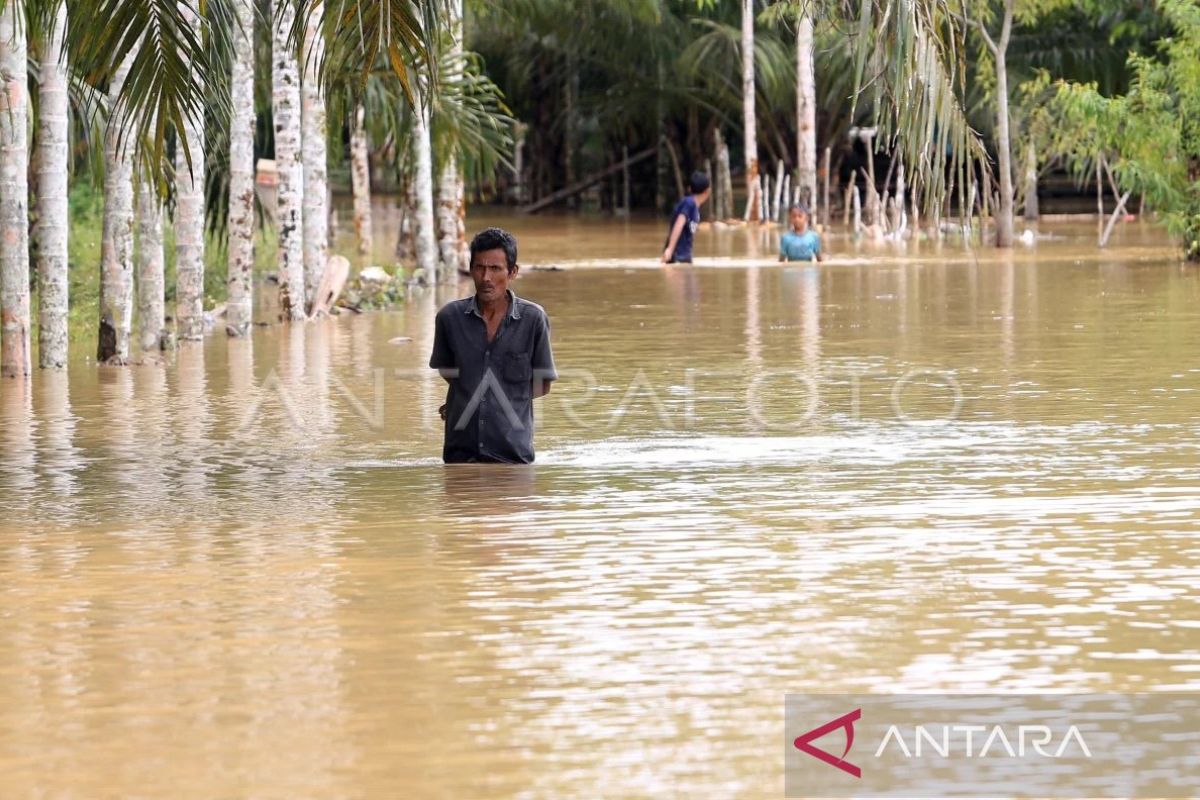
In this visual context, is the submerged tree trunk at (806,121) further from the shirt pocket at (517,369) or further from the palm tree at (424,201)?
the shirt pocket at (517,369)

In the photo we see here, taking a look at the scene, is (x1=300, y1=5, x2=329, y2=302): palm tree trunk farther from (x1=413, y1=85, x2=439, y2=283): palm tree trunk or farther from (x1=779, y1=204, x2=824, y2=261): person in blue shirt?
(x1=779, y1=204, x2=824, y2=261): person in blue shirt

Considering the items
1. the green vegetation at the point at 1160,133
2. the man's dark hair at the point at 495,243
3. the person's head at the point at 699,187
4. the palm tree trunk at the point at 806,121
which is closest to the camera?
the man's dark hair at the point at 495,243

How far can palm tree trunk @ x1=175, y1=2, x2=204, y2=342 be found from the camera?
15.8 meters

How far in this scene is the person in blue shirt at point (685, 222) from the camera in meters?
25.9

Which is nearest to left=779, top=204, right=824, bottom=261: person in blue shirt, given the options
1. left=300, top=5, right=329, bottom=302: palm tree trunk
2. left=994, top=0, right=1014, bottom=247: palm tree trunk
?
left=994, top=0, right=1014, bottom=247: palm tree trunk

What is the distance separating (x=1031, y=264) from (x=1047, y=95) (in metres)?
16.8

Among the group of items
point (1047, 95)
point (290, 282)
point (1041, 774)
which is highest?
point (1047, 95)

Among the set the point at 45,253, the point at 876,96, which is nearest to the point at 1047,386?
the point at 876,96

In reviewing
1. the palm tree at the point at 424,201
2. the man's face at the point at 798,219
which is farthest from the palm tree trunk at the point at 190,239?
the man's face at the point at 798,219

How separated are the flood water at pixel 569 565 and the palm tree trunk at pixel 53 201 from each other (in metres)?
0.34

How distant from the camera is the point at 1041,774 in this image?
4.99 meters

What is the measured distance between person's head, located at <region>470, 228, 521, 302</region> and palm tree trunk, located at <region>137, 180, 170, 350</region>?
6.70 metres

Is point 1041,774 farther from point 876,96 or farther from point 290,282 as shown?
point 290,282

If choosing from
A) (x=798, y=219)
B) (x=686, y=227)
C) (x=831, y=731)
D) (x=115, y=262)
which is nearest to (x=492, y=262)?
(x=831, y=731)
